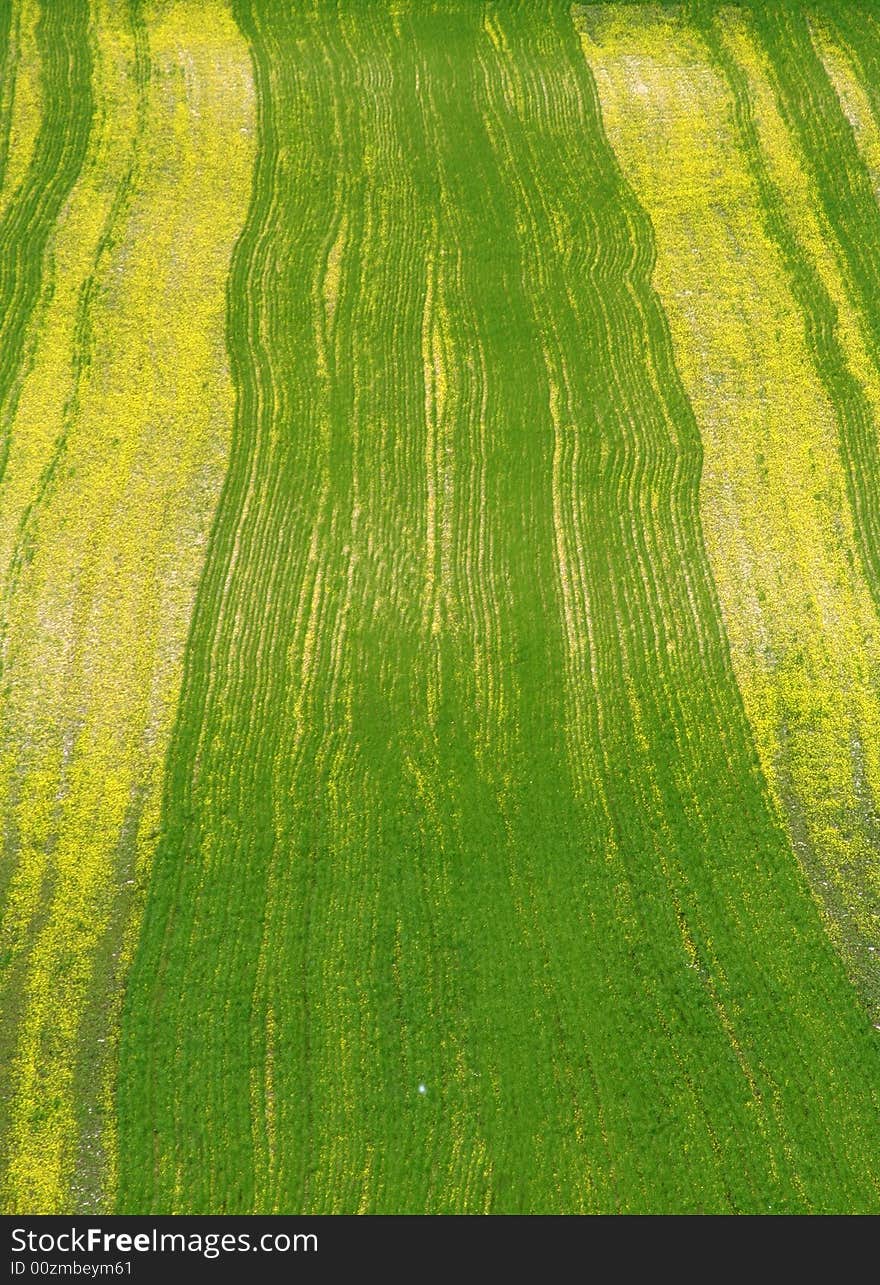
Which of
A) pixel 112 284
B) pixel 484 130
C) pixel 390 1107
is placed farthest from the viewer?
pixel 484 130

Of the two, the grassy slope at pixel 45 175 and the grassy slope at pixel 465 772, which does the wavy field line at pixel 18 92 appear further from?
the grassy slope at pixel 465 772

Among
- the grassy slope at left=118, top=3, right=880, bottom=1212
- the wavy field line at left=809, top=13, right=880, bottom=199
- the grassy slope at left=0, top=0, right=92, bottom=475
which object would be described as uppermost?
the wavy field line at left=809, top=13, right=880, bottom=199

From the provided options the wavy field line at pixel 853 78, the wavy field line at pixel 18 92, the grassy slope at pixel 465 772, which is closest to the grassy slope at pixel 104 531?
the grassy slope at pixel 465 772

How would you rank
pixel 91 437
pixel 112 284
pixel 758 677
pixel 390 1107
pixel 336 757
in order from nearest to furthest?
pixel 390 1107 < pixel 336 757 < pixel 758 677 < pixel 91 437 < pixel 112 284

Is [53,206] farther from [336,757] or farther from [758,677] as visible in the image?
[758,677]

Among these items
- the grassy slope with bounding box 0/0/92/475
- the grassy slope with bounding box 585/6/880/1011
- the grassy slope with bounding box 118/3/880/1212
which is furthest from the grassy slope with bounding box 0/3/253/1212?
the grassy slope with bounding box 585/6/880/1011

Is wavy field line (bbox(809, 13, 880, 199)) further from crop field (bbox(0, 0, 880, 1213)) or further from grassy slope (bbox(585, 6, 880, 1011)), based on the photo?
grassy slope (bbox(585, 6, 880, 1011))

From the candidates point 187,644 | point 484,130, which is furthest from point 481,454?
point 484,130
